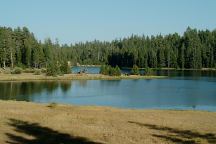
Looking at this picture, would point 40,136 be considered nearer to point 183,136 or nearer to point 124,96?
point 183,136

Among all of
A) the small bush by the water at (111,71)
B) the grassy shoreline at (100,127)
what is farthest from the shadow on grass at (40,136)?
the small bush by the water at (111,71)

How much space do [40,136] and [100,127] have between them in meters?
5.39

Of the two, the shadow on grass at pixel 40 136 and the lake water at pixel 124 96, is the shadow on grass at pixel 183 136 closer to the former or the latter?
the shadow on grass at pixel 40 136

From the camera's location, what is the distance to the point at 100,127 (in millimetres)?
29938

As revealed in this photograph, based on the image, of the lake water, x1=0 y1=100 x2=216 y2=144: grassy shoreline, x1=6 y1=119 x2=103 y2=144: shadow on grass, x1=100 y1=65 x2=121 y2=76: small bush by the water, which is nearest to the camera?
x1=6 y1=119 x2=103 y2=144: shadow on grass

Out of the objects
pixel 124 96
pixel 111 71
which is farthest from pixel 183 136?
pixel 111 71

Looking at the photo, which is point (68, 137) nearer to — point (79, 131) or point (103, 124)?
point (79, 131)

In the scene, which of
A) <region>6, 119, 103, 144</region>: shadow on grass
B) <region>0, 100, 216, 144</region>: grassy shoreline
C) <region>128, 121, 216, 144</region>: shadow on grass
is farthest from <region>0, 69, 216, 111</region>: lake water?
<region>6, 119, 103, 144</region>: shadow on grass

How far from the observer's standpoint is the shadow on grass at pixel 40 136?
2422 cm

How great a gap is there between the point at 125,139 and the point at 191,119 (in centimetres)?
1234

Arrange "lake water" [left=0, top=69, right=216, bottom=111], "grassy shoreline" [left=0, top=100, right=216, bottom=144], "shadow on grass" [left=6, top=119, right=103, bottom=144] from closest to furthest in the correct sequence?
"shadow on grass" [left=6, top=119, right=103, bottom=144]
"grassy shoreline" [left=0, top=100, right=216, bottom=144]
"lake water" [left=0, top=69, right=216, bottom=111]

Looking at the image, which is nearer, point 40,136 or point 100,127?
point 40,136

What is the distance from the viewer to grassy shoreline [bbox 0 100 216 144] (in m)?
25.5

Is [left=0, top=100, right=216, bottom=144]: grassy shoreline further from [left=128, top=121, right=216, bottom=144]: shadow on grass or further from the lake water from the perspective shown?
the lake water
